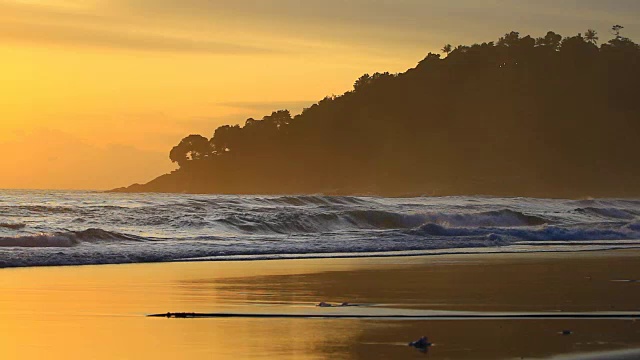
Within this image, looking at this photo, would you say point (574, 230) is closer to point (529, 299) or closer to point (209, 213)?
point (209, 213)

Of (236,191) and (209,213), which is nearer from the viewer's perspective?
(209,213)

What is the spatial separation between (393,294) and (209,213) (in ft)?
74.5

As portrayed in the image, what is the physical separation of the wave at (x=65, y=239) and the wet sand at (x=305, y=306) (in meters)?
5.31

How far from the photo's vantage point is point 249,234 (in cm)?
3297

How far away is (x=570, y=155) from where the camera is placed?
176 m

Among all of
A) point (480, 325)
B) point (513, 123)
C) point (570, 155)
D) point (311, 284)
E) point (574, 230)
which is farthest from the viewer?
point (513, 123)

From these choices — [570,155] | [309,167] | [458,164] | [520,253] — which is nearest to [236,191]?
[309,167]

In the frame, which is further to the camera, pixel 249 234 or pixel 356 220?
pixel 356 220

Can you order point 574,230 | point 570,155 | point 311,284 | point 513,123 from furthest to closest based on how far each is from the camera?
point 513,123 → point 570,155 → point 574,230 → point 311,284

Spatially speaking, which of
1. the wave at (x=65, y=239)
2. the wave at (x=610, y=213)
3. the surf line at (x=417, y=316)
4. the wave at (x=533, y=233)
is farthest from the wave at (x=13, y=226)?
the wave at (x=610, y=213)

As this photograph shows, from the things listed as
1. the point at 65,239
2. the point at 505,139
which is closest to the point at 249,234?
the point at 65,239

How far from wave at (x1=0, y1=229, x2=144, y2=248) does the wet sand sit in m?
5.31

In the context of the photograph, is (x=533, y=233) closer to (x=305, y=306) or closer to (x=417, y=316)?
(x=305, y=306)

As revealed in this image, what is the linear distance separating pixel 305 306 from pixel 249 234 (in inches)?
752
